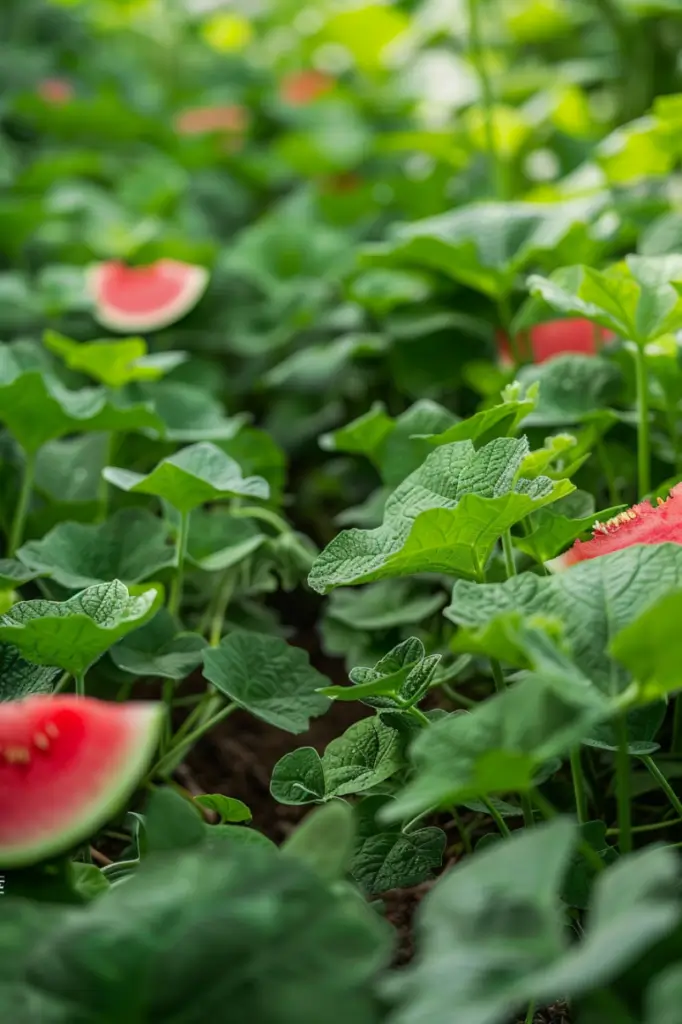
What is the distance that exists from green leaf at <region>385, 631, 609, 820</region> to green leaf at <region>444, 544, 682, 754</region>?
0.03m

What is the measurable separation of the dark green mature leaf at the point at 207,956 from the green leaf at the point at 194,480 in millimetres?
320

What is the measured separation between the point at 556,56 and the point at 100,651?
1.53 meters

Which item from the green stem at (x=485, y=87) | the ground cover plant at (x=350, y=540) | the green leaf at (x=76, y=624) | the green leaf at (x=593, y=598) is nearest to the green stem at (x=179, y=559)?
the ground cover plant at (x=350, y=540)

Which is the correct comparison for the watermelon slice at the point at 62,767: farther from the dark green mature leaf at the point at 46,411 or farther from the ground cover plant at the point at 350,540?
the dark green mature leaf at the point at 46,411

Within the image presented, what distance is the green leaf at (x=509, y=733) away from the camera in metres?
0.41

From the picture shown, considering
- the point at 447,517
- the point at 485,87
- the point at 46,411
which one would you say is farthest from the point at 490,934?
the point at 485,87

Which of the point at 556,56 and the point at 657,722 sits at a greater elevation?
the point at 556,56

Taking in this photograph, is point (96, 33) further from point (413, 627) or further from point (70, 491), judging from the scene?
point (413, 627)

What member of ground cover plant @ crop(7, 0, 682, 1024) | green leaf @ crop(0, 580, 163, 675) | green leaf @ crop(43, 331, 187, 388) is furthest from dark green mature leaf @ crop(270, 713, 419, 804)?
green leaf @ crop(43, 331, 187, 388)

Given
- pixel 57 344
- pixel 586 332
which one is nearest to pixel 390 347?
pixel 586 332

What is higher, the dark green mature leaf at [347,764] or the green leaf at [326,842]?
the green leaf at [326,842]

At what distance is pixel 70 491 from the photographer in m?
0.89

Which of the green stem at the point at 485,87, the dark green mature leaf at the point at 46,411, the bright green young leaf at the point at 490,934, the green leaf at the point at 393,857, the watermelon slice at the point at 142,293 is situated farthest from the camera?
the green stem at the point at 485,87

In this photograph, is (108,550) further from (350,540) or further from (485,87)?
(485,87)
